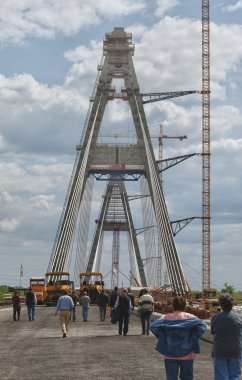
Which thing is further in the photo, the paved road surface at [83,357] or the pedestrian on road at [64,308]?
the pedestrian on road at [64,308]

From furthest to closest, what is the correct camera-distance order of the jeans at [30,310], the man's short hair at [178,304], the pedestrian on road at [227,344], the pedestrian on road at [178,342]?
the jeans at [30,310] < the pedestrian on road at [227,344] < the man's short hair at [178,304] < the pedestrian on road at [178,342]

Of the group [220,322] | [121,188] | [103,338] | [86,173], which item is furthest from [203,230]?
[220,322]

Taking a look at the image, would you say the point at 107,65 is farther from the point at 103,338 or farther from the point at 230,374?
the point at 230,374

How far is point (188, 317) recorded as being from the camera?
10547 millimetres

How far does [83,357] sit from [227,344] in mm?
8827

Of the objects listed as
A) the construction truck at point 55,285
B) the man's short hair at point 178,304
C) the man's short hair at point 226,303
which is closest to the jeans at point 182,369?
the man's short hair at point 178,304

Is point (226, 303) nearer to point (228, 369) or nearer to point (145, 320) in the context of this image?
point (228, 369)

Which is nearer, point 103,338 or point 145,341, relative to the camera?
point 145,341

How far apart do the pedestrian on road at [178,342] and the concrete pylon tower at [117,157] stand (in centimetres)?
6265

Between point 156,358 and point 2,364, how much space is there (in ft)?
11.3

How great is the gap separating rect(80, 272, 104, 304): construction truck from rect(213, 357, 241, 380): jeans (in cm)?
5554

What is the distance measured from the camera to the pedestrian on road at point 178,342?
10.4 m

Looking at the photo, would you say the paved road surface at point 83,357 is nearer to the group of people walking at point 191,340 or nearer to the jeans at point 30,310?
the group of people walking at point 191,340

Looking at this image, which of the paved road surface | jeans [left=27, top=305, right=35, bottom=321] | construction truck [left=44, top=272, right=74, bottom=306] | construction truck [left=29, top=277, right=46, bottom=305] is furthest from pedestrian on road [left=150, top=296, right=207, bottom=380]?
construction truck [left=29, top=277, right=46, bottom=305]
